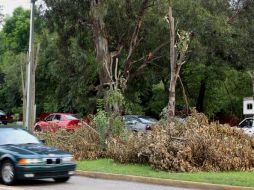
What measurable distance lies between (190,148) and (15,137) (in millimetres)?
5255

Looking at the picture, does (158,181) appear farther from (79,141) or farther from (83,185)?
(79,141)

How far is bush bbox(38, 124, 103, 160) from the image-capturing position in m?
19.7

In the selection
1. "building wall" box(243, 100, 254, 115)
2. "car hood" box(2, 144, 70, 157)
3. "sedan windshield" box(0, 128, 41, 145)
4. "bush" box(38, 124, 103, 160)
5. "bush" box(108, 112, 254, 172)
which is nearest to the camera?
"car hood" box(2, 144, 70, 157)

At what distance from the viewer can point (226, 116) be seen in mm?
50344

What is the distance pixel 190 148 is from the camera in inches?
651

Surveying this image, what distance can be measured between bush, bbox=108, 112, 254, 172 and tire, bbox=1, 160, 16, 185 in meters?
4.99

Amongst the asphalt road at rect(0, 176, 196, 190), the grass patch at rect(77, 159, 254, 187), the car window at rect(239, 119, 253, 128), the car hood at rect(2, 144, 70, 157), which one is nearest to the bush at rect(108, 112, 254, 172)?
the grass patch at rect(77, 159, 254, 187)

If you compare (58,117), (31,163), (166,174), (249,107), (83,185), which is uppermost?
(249,107)

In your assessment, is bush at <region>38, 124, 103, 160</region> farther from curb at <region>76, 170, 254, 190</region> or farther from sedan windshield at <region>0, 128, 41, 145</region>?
sedan windshield at <region>0, 128, 41, 145</region>

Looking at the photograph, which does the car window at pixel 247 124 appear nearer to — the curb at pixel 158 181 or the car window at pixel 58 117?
the car window at pixel 58 117

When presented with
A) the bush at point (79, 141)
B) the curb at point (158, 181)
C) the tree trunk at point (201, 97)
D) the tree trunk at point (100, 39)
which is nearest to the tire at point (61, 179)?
the curb at point (158, 181)

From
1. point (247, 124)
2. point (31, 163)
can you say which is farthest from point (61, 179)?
point (247, 124)

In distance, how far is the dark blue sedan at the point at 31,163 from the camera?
1270cm

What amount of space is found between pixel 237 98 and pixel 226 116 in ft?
8.56
